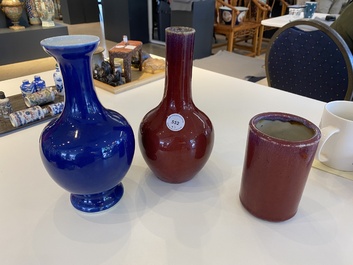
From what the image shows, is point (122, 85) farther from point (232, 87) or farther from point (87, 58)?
point (87, 58)

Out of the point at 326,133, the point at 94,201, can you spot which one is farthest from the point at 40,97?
the point at 326,133

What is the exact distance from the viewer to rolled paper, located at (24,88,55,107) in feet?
2.50

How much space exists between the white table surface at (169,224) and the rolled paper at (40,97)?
191mm

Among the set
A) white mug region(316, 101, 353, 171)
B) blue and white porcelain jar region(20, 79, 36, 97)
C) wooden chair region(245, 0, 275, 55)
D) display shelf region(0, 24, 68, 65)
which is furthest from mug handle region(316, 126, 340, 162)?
wooden chair region(245, 0, 275, 55)

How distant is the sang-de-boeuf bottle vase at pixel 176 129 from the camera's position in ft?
1.44

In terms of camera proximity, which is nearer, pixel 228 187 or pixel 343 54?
pixel 228 187

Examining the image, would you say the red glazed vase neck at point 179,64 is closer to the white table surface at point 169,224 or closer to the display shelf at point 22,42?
the white table surface at point 169,224

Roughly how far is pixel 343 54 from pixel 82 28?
4620 mm

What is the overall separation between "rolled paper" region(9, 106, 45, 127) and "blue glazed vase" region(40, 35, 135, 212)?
1.02 ft

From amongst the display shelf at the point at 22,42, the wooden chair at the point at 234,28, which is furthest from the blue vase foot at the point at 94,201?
the wooden chair at the point at 234,28

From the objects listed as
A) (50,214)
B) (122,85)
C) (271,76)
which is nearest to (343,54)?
(271,76)

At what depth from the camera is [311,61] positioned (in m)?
1.17

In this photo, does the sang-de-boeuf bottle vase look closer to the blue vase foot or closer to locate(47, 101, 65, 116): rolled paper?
the blue vase foot

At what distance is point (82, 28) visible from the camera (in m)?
4.90
